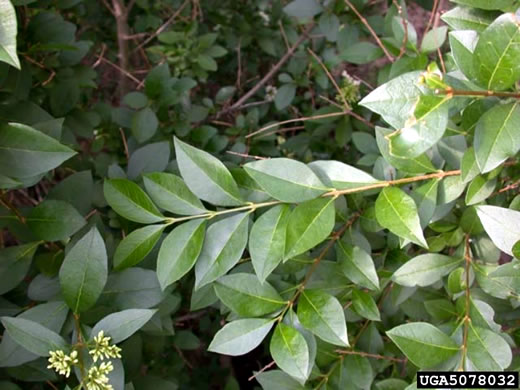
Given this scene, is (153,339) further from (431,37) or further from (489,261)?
(431,37)

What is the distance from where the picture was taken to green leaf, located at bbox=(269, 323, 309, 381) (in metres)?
0.79

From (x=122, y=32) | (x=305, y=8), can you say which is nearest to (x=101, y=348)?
(x=305, y=8)

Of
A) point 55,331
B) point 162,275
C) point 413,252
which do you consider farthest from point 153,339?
point 413,252

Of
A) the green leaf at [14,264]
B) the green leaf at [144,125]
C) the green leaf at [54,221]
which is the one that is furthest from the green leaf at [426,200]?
the green leaf at [144,125]

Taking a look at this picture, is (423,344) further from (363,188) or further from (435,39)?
(435,39)

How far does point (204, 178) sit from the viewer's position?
0.82 meters

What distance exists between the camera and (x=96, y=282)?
854mm

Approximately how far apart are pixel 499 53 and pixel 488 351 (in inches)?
16.7

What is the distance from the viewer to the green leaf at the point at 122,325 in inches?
32.3

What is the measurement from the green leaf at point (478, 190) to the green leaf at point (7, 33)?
0.64m

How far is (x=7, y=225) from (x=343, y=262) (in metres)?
0.60

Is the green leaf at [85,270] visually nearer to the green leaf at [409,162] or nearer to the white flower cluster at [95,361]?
the white flower cluster at [95,361]

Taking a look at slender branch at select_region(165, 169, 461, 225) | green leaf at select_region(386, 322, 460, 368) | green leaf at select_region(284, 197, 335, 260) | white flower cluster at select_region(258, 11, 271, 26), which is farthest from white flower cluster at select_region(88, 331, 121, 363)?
white flower cluster at select_region(258, 11, 271, 26)

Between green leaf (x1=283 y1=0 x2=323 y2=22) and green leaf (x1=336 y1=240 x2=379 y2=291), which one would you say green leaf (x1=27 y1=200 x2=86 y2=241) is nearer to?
green leaf (x1=336 y1=240 x2=379 y2=291)
